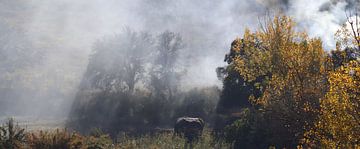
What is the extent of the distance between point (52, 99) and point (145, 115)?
12172 mm

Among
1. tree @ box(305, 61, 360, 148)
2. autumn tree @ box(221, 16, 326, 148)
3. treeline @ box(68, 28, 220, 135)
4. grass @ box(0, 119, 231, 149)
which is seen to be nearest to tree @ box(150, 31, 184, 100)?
treeline @ box(68, 28, 220, 135)

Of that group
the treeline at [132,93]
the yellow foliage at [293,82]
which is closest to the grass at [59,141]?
the yellow foliage at [293,82]

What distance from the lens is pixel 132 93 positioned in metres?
44.7

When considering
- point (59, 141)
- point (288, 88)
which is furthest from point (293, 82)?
point (59, 141)

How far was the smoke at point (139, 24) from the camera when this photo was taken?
201 ft

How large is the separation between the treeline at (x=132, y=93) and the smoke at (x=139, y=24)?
359 cm

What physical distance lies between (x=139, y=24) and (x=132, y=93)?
1908 inches

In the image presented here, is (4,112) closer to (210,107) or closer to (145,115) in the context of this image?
(145,115)

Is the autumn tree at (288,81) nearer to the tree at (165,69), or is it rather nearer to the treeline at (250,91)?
the treeline at (250,91)

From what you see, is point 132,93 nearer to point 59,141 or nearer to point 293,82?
point 293,82

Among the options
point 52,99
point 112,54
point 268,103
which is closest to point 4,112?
point 52,99

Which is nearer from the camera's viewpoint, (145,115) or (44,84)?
(145,115)

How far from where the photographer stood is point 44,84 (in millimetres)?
Answer: 51875

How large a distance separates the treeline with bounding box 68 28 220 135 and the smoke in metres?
3.59
